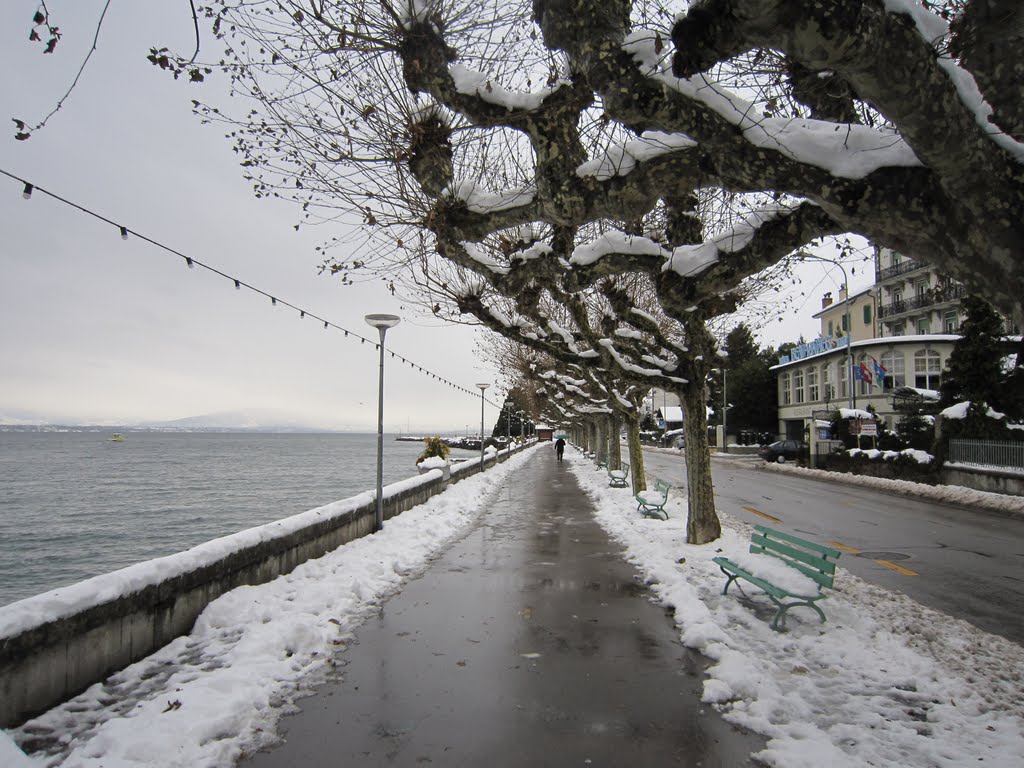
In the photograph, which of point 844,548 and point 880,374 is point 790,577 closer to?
point 844,548

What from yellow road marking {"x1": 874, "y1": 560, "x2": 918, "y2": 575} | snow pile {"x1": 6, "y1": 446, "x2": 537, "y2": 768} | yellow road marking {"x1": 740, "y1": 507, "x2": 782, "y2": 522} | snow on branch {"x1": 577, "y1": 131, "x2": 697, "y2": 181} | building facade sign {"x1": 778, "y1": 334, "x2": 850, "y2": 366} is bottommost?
yellow road marking {"x1": 740, "y1": 507, "x2": 782, "y2": 522}

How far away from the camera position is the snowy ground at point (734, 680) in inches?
146

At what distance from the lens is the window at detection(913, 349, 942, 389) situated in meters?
39.1

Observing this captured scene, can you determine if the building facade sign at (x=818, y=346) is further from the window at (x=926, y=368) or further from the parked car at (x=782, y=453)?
the parked car at (x=782, y=453)

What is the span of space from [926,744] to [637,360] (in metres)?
8.10

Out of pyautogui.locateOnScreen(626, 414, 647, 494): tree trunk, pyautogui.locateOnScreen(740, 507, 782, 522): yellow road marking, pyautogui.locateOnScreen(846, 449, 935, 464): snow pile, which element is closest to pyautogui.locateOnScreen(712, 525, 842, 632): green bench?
pyautogui.locateOnScreen(740, 507, 782, 522): yellow road marking

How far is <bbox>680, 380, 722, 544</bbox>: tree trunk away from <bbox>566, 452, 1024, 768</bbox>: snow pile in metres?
2.12

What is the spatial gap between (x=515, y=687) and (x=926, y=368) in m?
43.3

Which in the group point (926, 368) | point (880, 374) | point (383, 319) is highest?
point (926, 368)

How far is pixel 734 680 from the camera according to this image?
4660 mm

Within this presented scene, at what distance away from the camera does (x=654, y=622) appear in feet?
20.6

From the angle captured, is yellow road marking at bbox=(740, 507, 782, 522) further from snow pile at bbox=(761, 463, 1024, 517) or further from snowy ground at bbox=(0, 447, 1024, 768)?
snowy ground at bbox=(0, 447, 1024, 768)

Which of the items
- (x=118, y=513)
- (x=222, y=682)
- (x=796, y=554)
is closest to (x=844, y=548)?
(x=796, y=554)

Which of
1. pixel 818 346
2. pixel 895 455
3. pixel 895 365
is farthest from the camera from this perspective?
pixel 818 346
